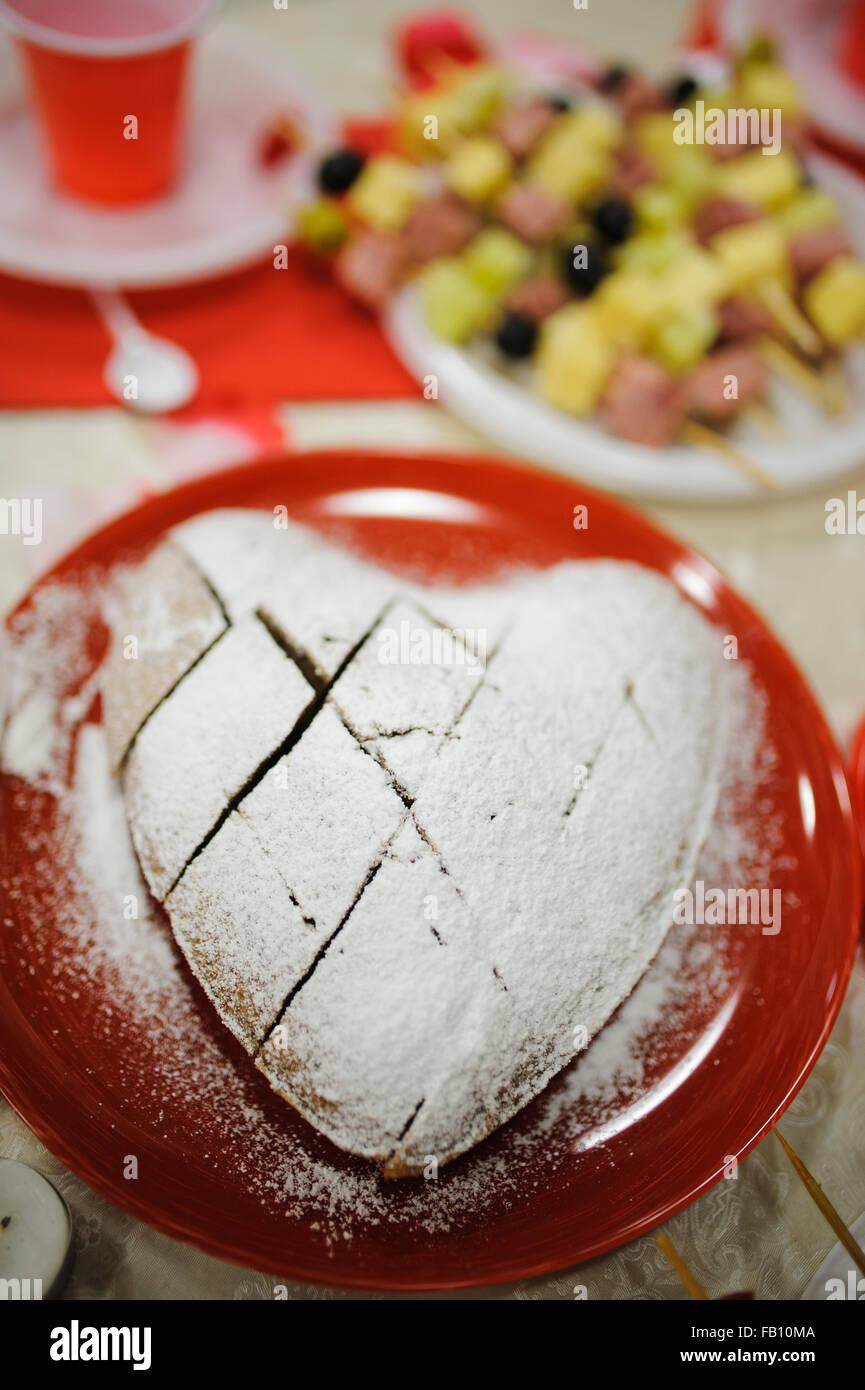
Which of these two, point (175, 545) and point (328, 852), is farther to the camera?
point (175, 545)

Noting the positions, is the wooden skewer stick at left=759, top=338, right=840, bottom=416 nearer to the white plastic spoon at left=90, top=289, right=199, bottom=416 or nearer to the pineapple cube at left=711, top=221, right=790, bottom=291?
the pineapple cube at left=711, top=221, right=790, bottom=291

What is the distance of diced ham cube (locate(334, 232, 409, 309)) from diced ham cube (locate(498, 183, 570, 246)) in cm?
19

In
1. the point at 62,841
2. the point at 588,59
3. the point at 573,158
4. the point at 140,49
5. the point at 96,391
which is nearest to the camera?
the point at 62,841

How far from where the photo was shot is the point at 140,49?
3.93 feet

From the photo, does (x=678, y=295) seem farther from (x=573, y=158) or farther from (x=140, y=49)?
(x=140, y=49)

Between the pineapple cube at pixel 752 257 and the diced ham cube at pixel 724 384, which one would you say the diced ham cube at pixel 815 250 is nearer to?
the pineapple cube at pixel 752 257

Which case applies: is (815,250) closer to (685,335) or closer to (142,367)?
(685,335)

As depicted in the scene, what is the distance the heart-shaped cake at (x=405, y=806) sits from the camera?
2.74ft

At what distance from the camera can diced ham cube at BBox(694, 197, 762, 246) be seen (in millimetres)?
1483

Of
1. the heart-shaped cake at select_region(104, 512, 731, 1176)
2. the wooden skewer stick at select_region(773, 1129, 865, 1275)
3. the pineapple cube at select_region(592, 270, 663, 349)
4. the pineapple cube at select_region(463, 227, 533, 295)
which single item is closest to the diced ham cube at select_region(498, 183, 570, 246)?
the pineapple cube at select_region(463, 227, 533, 295)

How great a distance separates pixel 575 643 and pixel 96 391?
774 millimetres

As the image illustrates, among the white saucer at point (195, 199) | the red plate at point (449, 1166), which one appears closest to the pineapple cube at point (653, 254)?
the white saucer at point (195, 199)

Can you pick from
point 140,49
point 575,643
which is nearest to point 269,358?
point 140,49
